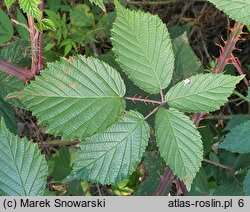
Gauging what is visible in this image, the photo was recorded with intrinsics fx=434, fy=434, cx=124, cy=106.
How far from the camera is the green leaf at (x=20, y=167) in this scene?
1433 millimetres

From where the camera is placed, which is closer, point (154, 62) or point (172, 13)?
point (154, 62)

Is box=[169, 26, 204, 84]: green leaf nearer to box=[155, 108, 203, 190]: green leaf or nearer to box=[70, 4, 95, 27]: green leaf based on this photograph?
box=[155, 108, 203, 190]: green leaf

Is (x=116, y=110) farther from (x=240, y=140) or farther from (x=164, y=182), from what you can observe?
(x=240, y=140)

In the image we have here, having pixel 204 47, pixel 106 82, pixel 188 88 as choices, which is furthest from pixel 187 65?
pixel 204 47

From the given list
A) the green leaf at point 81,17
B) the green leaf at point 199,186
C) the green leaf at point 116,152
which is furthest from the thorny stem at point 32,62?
the green leaf at point 81,17

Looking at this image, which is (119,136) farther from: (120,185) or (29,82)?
(120,185)

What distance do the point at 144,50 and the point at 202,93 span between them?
0.25 metres

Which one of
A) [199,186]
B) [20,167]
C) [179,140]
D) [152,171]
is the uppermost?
[179,140]

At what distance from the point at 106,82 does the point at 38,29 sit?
0.28 metres

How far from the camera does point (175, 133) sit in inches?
57.2

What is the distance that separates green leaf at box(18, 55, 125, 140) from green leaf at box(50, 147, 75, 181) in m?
1.04

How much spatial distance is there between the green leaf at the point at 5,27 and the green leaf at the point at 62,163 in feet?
2.32

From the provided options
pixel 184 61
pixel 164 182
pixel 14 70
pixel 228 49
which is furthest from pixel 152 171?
pixel 14 70

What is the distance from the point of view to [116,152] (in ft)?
4.79
